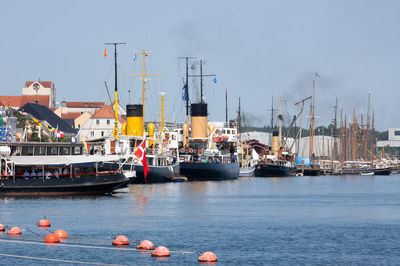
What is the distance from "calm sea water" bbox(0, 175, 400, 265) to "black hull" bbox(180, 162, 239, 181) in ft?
164

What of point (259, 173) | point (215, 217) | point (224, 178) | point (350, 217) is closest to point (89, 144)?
point (215, 217)

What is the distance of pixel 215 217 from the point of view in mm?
69688

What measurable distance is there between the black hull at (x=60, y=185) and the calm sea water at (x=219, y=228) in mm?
1286

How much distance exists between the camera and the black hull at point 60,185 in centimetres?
8281

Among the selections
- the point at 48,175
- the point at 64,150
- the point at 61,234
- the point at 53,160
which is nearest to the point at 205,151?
the point at 64,150

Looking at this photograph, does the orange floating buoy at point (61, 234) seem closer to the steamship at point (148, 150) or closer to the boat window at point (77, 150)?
the boat window at point (77, 150)

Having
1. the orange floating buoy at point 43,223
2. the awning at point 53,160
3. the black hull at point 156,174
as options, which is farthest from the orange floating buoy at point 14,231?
the black hull at point 156,174

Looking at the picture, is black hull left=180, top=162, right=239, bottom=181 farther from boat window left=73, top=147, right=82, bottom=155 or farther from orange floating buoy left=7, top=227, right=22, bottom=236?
orange floating buoy left=7, top=227, right=22, bottom=236

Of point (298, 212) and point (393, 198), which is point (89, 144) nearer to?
point (298, 212)

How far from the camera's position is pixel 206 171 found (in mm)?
147375

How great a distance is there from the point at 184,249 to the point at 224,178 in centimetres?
10459

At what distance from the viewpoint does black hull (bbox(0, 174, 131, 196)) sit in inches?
3260

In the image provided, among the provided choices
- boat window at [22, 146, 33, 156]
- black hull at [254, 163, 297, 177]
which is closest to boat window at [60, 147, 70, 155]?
boat window at [22, 146, 33, 156]

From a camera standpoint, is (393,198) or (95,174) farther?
(393,198)
